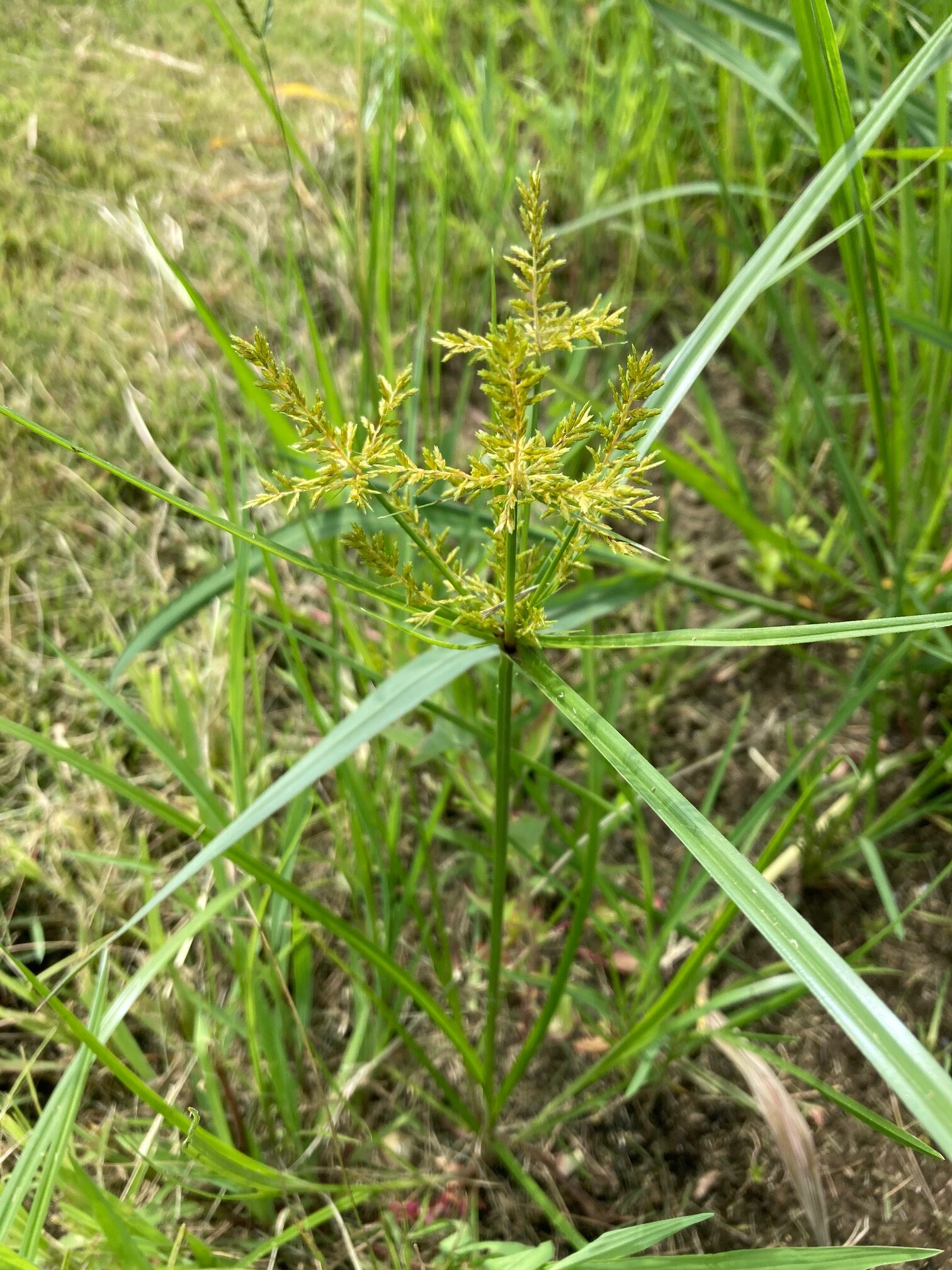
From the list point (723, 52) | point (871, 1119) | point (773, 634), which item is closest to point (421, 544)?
point (773, 634)

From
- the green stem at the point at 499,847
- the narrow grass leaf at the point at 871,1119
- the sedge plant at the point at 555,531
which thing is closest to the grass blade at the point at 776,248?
the sedge plant at the point at 555,531

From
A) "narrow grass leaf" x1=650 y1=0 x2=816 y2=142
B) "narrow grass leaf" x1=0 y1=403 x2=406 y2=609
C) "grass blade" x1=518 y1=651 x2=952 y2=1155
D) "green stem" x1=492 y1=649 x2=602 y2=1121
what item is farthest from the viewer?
"narrow grass leaf" x1=650 y1=0 x2=816 y2=142

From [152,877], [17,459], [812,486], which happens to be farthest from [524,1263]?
[17,459]

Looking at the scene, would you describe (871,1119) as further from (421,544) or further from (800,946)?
(421,544)

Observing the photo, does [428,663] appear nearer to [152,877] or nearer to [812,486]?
[152,877]

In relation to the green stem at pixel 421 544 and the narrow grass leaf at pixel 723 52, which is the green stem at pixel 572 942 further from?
the narrow grass leaf at pixel 723 52

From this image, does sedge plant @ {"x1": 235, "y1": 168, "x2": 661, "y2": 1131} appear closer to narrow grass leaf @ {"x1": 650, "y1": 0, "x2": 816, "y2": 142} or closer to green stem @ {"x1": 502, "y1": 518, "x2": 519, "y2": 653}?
green stem @ {"x1": 502, "y1": 518, "x2": 519, "y2": 653}

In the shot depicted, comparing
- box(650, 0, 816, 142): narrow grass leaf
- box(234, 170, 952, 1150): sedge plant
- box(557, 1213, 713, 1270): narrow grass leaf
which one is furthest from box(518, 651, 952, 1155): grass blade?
box(650, 0, 816, 142): narrow grass leaf
